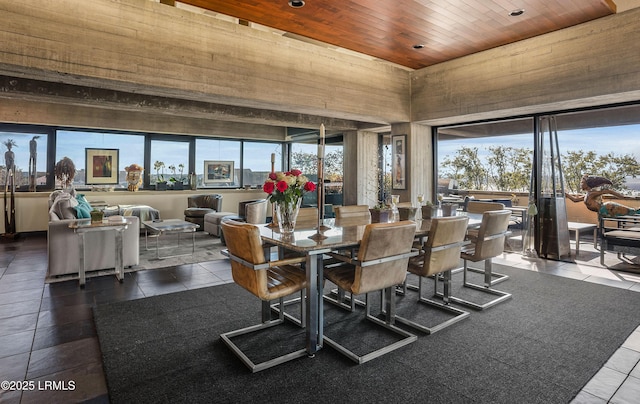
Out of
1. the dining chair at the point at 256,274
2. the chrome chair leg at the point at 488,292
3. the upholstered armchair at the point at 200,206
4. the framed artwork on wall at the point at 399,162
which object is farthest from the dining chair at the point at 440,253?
the upholstered armchair at the point at 200,206

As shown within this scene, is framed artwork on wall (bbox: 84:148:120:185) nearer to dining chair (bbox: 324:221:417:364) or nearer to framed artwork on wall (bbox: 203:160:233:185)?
framed artwork on wall (bbox: 203:160:233:185)

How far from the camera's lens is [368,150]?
8.52m

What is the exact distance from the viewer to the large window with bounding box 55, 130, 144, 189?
8.07 metres

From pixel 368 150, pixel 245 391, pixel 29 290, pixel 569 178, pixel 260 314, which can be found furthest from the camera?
pixel 368 150

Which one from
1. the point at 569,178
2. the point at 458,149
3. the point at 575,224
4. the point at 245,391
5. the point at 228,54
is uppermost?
the point at 228,54

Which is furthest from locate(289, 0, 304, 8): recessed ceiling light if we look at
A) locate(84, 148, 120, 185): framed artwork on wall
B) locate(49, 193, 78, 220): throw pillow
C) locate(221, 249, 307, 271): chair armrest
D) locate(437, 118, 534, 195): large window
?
locate(84, 148, 120, 185): framed artwork on wall

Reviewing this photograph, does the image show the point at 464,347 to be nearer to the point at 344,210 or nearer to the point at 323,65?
the point at 344,210

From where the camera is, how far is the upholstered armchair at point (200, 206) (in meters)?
8.16

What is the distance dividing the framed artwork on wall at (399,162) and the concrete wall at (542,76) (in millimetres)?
585

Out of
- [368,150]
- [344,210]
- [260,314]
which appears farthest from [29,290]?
[368,150]

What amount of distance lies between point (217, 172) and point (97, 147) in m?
2.89

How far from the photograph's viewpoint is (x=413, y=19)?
450cm

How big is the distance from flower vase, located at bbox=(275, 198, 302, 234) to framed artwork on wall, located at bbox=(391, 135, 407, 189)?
14.9 feet

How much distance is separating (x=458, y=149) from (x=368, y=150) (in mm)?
2230
